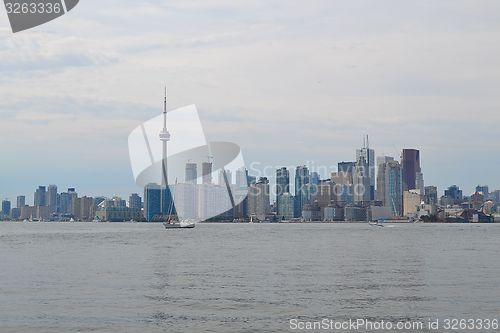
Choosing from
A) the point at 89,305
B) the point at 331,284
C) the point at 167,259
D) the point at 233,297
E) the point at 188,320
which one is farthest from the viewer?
the point at 167,259

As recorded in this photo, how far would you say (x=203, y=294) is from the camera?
138 ft

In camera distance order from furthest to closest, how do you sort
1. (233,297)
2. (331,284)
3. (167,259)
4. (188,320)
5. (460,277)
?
(167,259) < (460,277) < (331,284) < (233,297) < (188,320)

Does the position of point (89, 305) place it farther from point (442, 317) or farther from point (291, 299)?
point (442, 317)

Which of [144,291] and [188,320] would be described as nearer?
[188,320]

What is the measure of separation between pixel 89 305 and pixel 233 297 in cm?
901

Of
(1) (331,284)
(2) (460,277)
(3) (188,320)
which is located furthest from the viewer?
(2) (460,277)

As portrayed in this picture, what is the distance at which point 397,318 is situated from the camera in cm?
3394

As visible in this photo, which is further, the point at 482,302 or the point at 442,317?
the point at 482,302

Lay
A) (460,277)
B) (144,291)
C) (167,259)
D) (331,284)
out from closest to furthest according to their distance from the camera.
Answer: (144,291) < (331,284) < (460,277) < (167,259)

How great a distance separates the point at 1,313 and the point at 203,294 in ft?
41.8

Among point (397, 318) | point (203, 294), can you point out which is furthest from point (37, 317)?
point (397, 318)

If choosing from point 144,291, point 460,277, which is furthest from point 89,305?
point 460,277

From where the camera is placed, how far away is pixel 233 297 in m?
40.8

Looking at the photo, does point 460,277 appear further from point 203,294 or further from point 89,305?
point 89,305
